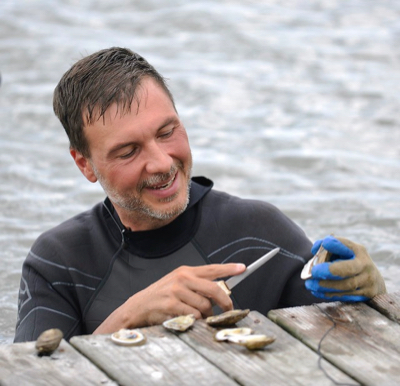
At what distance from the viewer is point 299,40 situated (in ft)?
34.9

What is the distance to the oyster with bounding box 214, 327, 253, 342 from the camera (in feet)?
8.04

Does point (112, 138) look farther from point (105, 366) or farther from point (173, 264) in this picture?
point (105, 366)

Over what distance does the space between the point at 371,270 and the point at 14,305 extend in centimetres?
292

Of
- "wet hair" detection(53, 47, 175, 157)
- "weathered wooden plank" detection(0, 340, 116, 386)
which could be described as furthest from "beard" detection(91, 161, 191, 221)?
"weathered wooden plank" detection(0, 340, 116, 386)

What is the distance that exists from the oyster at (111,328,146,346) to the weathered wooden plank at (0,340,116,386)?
12 centimetres

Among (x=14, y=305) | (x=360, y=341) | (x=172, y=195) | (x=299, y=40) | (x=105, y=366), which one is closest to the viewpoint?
(x=105, y=366)

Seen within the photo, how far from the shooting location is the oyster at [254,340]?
93.5 inches

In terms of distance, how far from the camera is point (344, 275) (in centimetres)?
275

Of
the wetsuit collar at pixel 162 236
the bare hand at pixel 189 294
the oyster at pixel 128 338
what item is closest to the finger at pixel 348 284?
the bare hand at pixel 189 294

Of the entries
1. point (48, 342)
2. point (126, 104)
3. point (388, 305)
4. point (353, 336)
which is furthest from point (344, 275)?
point (126, 104)

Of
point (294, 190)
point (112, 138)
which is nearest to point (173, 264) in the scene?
point (112, 138)

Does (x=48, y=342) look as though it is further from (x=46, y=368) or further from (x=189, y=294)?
(x=189, y=294)

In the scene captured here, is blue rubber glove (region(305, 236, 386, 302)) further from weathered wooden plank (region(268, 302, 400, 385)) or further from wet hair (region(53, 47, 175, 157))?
wet hair (region(53, 47, 175, 157))

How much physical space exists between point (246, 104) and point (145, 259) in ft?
18.2
